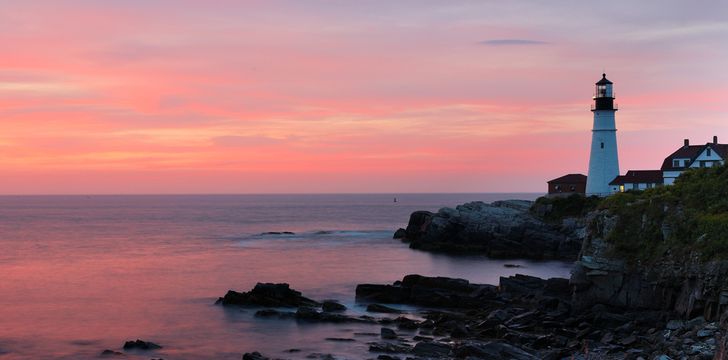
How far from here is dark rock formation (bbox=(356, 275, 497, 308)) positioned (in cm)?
4006

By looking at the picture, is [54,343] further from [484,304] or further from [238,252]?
[238,252]

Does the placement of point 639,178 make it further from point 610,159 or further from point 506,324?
point 506,324

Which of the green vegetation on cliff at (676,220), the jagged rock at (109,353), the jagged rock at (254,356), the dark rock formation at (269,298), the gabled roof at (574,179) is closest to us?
the jagged rock at (254,356)

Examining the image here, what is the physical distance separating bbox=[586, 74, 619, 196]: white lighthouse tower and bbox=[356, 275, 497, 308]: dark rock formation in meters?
36.7

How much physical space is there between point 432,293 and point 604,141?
3953cm

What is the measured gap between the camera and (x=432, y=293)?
4141 centimetres

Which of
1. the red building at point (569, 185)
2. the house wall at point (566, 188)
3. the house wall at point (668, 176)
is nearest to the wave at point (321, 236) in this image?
the house wall at point (566, 188)

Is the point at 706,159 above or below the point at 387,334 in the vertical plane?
above

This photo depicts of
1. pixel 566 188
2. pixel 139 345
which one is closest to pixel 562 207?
pixel 566 188

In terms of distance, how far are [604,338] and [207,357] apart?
16667 mm

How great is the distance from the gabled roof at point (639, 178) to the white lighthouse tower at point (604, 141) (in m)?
0.77

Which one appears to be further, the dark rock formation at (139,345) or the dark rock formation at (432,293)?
the dark rock formation at (432,293)

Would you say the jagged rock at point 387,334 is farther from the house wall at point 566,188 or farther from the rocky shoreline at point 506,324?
the house wall at point 566,188

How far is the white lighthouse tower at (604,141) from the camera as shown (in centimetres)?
7288
